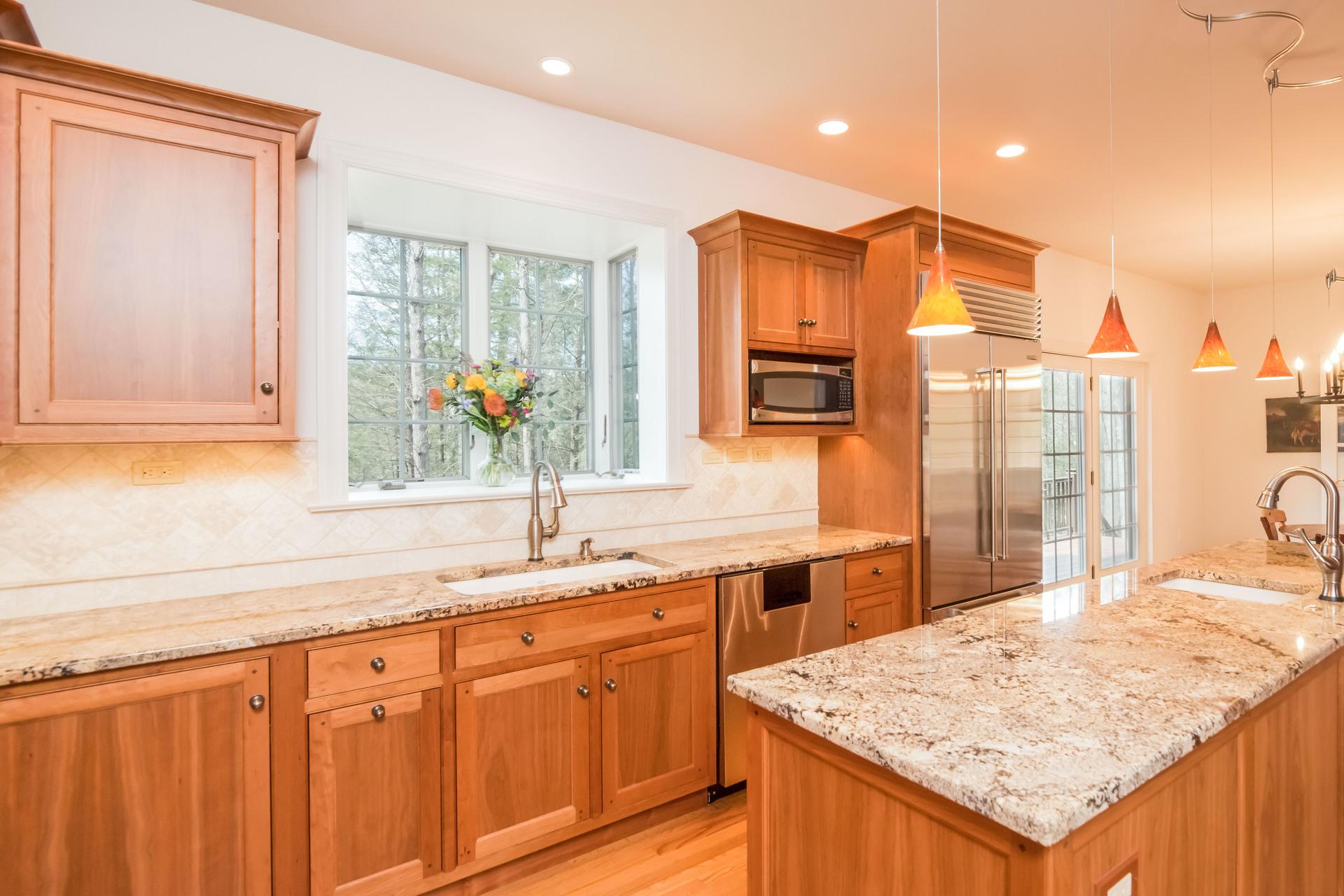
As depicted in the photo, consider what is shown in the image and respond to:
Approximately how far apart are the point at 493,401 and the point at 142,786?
1551mm

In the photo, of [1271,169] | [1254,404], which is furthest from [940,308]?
[1254,404]

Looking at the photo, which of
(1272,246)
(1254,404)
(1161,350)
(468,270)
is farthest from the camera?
(1254,404)

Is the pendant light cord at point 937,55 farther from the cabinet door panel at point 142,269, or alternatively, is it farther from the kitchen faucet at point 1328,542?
the cabinet door panel at point 142,269

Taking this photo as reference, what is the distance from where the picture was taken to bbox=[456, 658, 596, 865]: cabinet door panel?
2090 millimetres

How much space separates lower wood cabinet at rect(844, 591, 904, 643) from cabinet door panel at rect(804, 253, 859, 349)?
122 centimetres

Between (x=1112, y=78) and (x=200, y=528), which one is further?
(x=1112, y=78)

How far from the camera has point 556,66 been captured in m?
2.57

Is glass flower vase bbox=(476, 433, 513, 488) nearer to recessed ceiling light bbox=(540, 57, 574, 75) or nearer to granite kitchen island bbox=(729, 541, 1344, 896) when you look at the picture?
recessed ceiling light bbox=(540, 57, 574, 75)

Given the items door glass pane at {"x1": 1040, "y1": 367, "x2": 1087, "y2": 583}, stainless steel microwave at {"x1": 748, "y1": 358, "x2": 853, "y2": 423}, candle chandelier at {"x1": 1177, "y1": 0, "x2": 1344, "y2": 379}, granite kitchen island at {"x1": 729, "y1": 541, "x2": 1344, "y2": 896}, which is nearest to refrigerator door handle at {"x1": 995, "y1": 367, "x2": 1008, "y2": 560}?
stainless steel microwave at {"x1": 748, "y1": 358, "x2": 853, "y2": 423}

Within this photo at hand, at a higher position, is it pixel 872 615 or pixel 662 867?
pixel 872 615

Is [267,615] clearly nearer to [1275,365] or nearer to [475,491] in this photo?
[475,491]

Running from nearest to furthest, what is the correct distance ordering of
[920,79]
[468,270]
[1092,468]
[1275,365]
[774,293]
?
[920,79] → [1275,365] → [468,270] → [774,293] → [1092,468]

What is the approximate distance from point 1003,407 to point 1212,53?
1592 mm

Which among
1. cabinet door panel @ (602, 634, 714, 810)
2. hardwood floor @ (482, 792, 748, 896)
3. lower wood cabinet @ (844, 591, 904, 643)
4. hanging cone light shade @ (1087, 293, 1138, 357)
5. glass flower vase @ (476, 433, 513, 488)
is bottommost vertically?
hardwood floor @ (482, 792, 748, 896)
